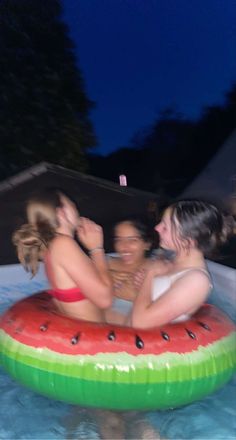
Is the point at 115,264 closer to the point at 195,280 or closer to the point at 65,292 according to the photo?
the point at 65,292

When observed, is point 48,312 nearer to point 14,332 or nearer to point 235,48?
point 14,332

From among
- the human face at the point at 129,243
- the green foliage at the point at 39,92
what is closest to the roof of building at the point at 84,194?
the green foliage at the point at 39,92

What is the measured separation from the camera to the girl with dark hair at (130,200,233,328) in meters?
1.44

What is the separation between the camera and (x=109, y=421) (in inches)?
59.6

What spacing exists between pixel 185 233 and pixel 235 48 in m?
3.05

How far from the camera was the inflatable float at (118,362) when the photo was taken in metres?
1.41

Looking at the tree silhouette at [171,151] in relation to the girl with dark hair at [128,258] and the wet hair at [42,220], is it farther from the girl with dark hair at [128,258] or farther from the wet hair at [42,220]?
the wet hair at [42,220]

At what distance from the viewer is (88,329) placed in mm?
1460

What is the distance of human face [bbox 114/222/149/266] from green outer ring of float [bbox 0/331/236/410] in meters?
0.58

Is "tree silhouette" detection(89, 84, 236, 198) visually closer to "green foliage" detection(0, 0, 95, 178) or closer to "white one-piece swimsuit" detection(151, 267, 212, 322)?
"green foliage" detection(0, 0, 95, 178)

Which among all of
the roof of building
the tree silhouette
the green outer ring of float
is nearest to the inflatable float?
the green outer ring of float

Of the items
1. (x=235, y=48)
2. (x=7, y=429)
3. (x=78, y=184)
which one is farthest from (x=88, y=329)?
(x=235, y=48)

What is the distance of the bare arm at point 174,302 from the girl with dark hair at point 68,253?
0.11 metres

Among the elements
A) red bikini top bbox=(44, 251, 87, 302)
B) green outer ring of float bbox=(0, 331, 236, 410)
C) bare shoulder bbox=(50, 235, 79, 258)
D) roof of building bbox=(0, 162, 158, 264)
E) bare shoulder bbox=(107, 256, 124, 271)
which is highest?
roof of building bbox=(0, 162, 158, 264)
